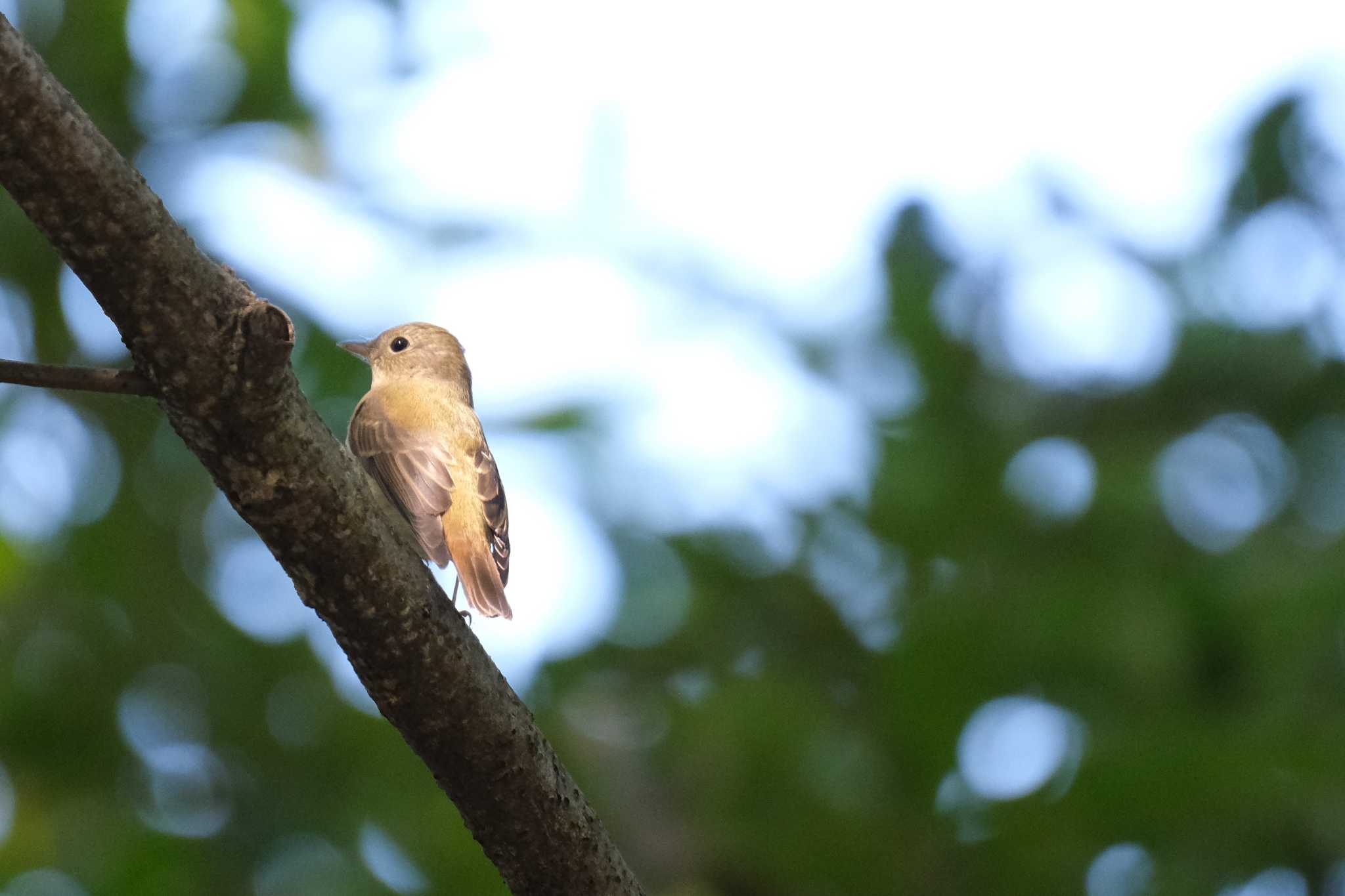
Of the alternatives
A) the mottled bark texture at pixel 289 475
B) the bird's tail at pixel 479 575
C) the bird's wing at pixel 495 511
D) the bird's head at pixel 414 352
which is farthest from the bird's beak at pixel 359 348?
the mottled bark texture at pixel 289 475

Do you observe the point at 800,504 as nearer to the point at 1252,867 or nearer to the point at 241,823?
the point at 1252,867

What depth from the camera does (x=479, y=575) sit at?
12.4 feet

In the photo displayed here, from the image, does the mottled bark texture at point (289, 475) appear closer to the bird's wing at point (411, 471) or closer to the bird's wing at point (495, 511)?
the bird's wing at point (411, 471)

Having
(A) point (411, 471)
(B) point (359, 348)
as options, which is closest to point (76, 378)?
(A) point (411, 471)

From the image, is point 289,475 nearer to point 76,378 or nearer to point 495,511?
point 76,378

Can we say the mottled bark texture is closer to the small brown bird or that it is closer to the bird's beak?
the small brown bird

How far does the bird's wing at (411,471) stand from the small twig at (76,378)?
5.54ft

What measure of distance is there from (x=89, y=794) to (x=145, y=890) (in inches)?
37.2

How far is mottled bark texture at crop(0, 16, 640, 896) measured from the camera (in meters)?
1.81

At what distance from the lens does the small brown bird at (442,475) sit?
3705 millimetres

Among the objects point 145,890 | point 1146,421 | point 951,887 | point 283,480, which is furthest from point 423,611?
point 1146,421

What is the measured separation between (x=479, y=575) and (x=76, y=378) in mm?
1921

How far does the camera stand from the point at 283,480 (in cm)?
206

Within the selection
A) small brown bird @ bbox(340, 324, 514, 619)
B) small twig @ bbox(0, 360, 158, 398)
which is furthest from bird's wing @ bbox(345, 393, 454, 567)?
small twig @ bbox(0, 360, 158, 398)
